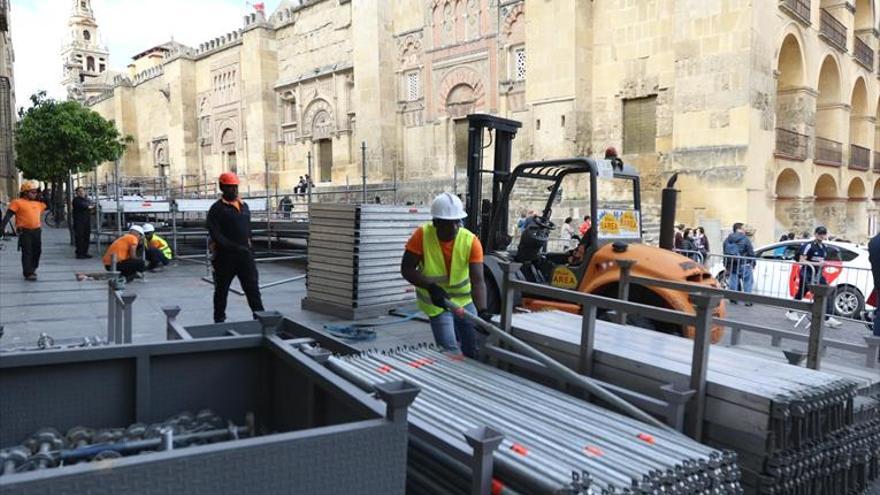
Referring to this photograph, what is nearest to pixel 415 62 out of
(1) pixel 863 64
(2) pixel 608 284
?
(1) pixel 863 64

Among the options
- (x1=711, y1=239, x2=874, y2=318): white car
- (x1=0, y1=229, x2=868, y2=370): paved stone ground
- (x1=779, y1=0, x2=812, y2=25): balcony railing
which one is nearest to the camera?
(x1=0, y1=229, x2=868, y2=370): paved stone ground

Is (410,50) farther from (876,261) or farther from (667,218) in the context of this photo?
(876,261)

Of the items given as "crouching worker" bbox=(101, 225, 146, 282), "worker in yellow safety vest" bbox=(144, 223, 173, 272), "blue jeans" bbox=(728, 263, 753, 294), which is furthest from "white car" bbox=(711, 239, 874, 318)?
"worker in yellow safety vest" bbox=(144, 223, 173, 272)

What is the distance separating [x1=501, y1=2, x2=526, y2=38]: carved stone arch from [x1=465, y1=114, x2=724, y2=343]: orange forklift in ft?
51.5

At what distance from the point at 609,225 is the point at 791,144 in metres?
16.8

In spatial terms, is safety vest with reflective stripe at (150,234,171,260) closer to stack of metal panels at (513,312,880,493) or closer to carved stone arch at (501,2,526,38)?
stack of metal panels at (513,312,880,493)

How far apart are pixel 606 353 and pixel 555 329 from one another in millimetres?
697

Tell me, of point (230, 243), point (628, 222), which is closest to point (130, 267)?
point (230, 243)

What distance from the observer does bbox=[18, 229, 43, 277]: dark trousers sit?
11211mm

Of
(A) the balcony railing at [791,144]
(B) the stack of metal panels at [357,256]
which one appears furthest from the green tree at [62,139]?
(A) the balcony railing at [791,144]

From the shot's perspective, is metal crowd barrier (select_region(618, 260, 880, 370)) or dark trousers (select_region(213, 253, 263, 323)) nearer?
metal crowd barrier (select_region(618, 260, 880, 370))

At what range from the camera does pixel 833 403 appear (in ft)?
10.8

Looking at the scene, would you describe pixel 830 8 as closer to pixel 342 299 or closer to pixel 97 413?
pixel 342 299

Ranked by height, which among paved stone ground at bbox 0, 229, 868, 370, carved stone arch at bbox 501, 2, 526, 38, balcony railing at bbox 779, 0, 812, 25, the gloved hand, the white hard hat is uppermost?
carved stone arch at bbox 501, 2, 526, 38
